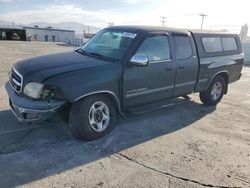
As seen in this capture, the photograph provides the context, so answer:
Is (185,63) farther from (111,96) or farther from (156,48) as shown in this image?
(111,96)

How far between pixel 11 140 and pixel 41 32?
53.1 metres

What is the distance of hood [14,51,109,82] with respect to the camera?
450 cm

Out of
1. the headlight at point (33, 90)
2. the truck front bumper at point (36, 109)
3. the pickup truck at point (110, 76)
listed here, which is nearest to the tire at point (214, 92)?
the pickup truck at point (110, 76)

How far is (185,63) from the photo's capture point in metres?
6.24

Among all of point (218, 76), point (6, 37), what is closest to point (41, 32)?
point (6, 37)

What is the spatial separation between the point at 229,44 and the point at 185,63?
2197mm

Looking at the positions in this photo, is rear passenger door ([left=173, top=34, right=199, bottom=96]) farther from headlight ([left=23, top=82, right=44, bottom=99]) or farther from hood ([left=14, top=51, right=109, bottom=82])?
headlight ([left=23, top=82, right=44, bottom=99])

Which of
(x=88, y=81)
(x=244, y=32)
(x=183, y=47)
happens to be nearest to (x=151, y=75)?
(x=183, y=47)

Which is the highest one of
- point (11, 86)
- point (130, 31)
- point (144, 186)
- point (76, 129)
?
point (130, 31)

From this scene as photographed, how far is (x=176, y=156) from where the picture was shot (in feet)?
15.0

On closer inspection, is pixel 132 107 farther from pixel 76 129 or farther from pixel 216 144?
pixel 216 144

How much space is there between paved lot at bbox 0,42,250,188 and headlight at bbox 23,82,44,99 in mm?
798

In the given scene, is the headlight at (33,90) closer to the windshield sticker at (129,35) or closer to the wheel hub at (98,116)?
the wheel hub at (98,116)

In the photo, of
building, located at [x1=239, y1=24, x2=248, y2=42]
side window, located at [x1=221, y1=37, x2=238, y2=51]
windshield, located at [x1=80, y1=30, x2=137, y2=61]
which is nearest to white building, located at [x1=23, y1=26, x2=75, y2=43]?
building, located at [x1=239, y1=24, x2=248, y2=42]
